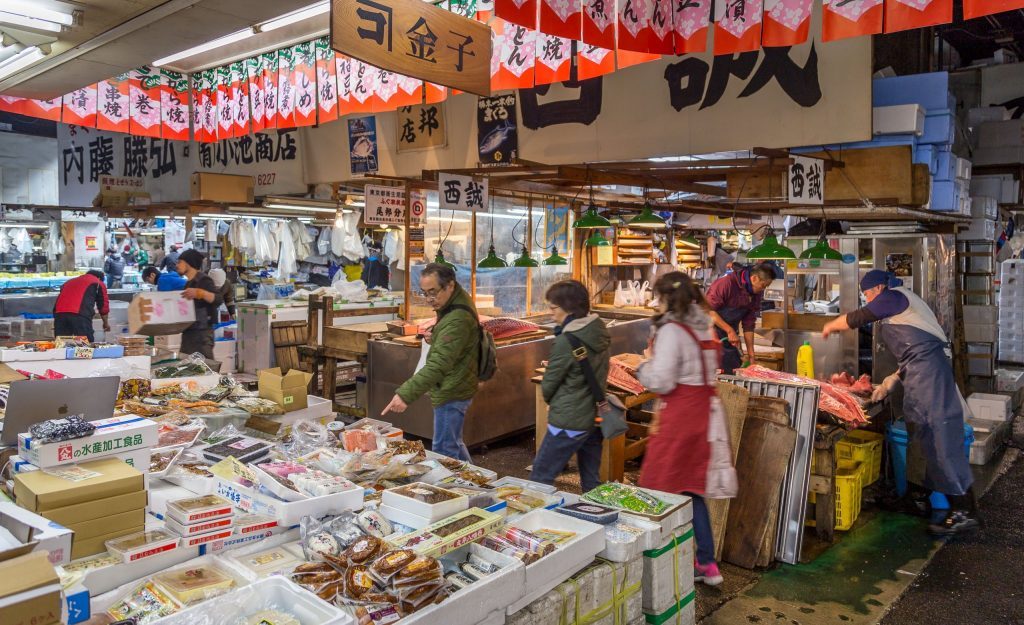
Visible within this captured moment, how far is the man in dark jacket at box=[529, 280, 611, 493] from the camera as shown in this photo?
4.88m

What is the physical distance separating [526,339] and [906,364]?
13.8ft

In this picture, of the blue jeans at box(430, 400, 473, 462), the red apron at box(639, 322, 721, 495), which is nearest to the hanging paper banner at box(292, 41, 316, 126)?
the blue jeans at box(430, 400, 473, 462)

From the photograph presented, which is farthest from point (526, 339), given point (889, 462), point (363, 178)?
point (889, 462)

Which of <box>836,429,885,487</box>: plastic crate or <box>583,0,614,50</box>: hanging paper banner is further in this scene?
<box>836,429,885,487</box>: plastic crate

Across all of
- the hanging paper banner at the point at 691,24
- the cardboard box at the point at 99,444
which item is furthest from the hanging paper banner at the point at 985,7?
the cardboard box at the point at 99,444

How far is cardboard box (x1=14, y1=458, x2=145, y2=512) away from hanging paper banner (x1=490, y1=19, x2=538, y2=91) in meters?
5.30

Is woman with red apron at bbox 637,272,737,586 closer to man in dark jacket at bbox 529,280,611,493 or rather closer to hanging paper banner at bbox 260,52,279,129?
man in dark jacket at bbox 529,280,611,493

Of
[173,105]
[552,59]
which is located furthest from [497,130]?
[173,105]

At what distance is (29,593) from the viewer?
1669mm

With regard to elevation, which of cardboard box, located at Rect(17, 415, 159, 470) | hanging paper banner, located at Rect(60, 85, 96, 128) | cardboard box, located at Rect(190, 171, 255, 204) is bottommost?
cardboard box, located at Rect(17, 415, 159, 470)

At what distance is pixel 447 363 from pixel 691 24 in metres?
3.49

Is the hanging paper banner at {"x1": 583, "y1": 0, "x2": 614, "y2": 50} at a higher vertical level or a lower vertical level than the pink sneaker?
higher

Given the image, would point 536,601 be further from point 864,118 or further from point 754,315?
point 754,315

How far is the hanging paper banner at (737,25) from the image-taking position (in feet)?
18.2
